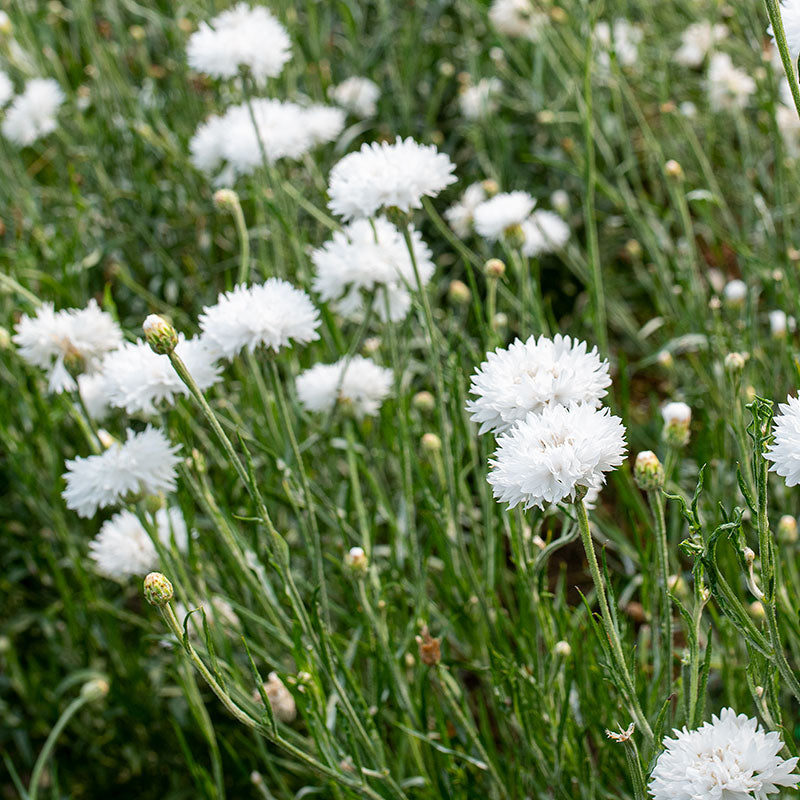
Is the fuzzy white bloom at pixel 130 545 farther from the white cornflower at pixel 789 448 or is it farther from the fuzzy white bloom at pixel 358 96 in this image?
the fuzzy white bloom at pixel 358 96

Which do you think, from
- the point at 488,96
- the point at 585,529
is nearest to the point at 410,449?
the point at 585,529

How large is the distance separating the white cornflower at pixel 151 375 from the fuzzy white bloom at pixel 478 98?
1328mm

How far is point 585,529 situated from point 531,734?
0.48 m

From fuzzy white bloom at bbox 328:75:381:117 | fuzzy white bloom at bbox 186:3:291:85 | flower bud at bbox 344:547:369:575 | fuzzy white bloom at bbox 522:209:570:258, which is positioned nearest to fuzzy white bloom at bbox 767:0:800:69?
flower bud at bbox 344:547:369:575

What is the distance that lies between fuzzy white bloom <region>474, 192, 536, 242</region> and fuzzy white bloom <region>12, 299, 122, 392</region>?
59 cm

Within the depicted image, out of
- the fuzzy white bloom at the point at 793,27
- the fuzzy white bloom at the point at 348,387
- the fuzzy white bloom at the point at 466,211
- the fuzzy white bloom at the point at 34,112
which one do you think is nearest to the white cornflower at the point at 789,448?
the fuzzy white bloom at the point at 793,27

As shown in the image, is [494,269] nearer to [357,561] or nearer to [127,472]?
[357,561]

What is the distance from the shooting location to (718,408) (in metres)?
1.84

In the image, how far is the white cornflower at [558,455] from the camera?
0.82 metres

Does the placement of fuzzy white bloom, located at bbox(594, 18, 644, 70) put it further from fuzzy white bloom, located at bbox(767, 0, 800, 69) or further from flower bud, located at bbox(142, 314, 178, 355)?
flower bud, located at bbox(142, 314, 178, 355)

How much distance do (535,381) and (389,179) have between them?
1.41ft

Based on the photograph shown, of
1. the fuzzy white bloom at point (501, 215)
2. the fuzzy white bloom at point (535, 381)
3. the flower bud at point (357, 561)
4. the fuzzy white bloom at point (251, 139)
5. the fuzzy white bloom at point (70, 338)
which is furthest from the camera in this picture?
the fuzzy white bloom at point (251, 139)

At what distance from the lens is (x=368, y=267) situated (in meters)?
1.43

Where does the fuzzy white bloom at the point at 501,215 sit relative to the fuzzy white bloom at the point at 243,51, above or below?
below
